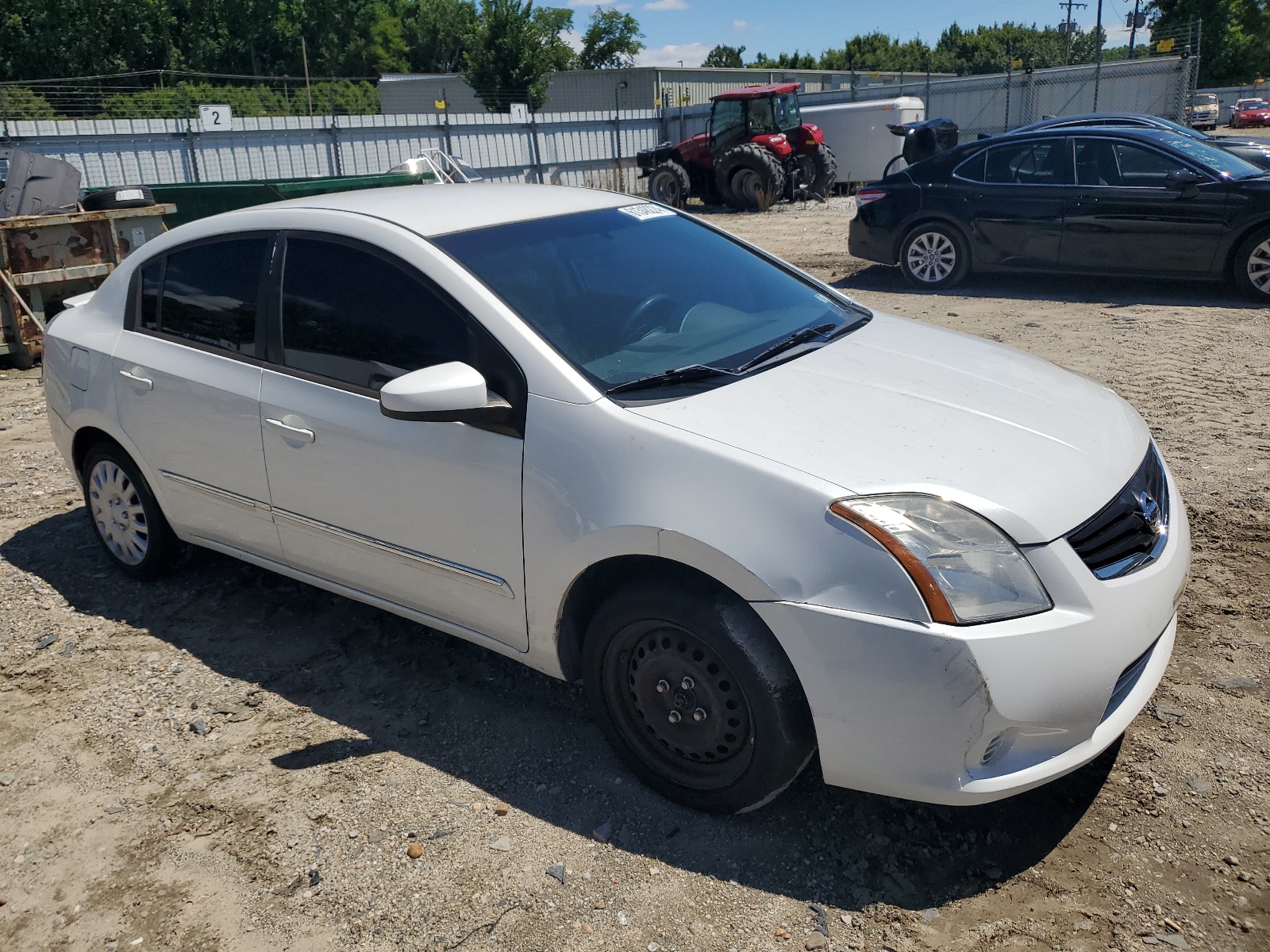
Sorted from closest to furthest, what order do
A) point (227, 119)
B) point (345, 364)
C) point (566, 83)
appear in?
1. point (345, 364)
2. point (227, 119)
3. point (566, 83)

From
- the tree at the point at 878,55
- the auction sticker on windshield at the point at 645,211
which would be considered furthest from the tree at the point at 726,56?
the auction sticker on windshield at the point at 645,211

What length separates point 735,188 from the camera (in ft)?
66.2

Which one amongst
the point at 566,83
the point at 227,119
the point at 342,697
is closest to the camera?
the point at 342,697

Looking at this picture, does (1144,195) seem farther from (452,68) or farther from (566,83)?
(452,68)

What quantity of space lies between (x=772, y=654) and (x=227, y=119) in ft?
66.7

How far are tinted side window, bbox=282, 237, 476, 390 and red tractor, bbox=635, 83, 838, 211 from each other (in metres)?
17.1

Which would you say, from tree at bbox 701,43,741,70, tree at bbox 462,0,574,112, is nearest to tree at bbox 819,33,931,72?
tree at bbox 701,43,741,70

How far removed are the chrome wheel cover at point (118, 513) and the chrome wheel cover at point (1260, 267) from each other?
9.30m

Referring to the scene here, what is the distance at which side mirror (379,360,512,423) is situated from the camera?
2826 millimetres

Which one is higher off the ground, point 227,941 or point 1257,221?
point 1257,221

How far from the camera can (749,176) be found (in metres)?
19.9

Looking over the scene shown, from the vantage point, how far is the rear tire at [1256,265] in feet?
30.1

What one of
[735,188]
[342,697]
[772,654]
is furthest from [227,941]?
[735,188]

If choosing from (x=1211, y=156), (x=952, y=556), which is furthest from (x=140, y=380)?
(x=1211, y=156)
